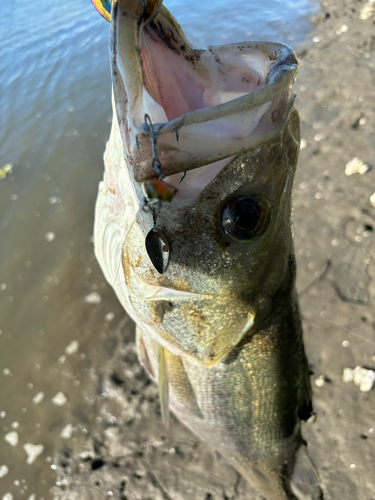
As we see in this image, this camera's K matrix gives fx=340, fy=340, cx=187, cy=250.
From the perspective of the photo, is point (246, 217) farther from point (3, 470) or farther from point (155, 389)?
point (3, 470)

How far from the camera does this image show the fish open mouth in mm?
799

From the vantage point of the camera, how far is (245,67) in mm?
1033

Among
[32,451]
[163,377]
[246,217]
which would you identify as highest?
[246,217]

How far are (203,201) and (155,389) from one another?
8.06ft

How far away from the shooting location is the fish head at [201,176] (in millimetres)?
836

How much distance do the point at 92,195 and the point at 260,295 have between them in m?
4.04

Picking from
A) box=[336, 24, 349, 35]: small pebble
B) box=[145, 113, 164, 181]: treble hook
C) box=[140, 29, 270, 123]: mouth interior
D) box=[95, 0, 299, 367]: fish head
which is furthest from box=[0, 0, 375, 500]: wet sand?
box=[336, 24, 349, 35]: small pebble

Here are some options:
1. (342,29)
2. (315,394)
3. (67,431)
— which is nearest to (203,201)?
(315,394)

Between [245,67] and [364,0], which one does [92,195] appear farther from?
[364,0]

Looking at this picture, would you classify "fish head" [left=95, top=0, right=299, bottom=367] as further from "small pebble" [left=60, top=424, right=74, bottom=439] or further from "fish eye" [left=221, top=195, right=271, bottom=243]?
"small pebble" [left=60, top=424, right=74, bottom=439]

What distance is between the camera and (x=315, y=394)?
8.70ft

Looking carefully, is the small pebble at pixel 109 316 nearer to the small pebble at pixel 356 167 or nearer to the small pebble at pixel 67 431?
the small pebble at pixel 67 431

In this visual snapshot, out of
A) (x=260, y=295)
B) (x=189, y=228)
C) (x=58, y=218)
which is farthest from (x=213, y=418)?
(x=58, y=218)

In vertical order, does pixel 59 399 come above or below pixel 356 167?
below
